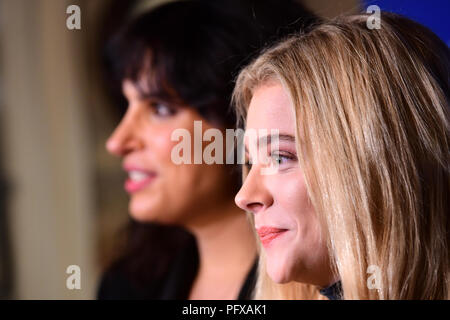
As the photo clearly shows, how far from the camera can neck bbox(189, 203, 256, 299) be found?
76 centimetres

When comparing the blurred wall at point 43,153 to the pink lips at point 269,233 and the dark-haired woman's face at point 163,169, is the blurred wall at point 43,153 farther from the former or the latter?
the pink lips at point 269,233

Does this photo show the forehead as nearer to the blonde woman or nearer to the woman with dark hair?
the blonde woman

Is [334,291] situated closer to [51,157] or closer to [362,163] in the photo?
[362,163]

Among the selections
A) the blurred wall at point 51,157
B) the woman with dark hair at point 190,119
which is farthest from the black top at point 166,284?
the blurred wall at point 51,157

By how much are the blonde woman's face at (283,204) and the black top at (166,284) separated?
17cm

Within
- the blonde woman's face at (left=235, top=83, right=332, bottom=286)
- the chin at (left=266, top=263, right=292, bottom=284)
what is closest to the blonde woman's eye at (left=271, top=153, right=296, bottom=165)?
the blonde woman's face at (left=235, top=83, right=332, bottom=286)

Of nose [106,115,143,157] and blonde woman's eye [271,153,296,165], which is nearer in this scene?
blonde woman's eye [271,153,296,165]

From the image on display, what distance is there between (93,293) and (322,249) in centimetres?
53

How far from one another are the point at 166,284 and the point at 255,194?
340 mm

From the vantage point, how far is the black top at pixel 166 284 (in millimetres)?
804

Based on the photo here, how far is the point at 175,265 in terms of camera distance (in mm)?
860

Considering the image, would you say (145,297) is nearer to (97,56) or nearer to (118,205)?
(118,205)

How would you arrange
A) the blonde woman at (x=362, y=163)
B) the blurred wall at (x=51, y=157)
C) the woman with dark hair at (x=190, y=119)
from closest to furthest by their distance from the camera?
the blonde woman at (x=362, y=163)
the woman with dark hair at (x=190, y=119)
the blurred wall at (x=51, y=157)

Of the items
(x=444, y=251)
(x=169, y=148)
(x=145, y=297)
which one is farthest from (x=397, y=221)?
(x=145, y=297)
